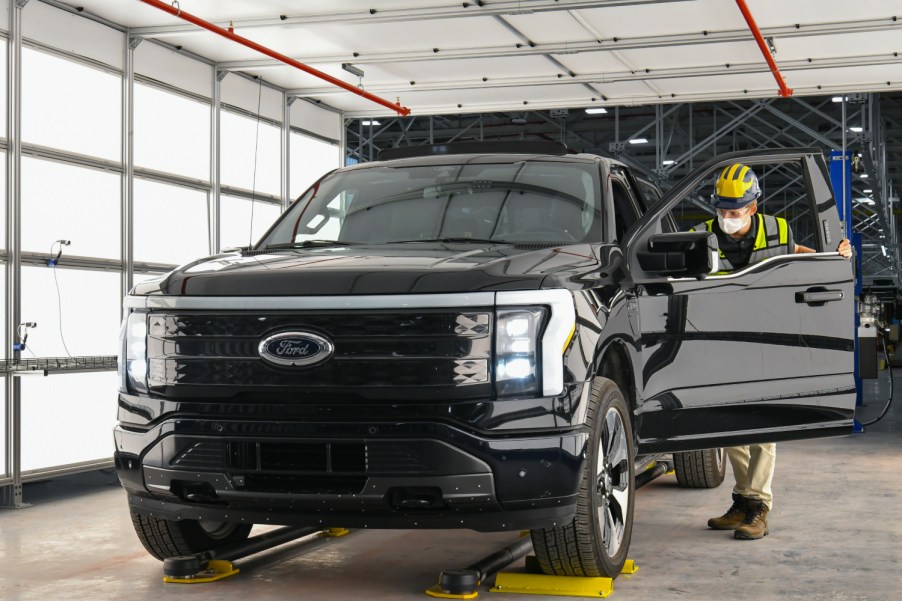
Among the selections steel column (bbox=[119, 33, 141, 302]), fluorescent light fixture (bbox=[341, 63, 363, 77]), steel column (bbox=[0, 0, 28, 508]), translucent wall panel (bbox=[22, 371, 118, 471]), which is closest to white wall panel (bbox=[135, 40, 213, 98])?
steel column (bbox=[119, 33, 141, 302])

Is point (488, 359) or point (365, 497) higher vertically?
point (488, 359)

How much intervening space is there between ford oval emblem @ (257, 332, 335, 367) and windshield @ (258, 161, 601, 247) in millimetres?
1091

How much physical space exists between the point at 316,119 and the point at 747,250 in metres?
8.14

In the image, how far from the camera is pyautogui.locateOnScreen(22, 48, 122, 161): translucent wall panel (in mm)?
8531

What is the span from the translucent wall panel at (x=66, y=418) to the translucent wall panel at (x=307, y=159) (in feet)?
15.1

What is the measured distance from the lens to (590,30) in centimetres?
1009

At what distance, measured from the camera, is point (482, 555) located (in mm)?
5691

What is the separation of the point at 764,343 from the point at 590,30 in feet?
17.1

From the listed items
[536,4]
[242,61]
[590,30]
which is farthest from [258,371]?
[242,61]

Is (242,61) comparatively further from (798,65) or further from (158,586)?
(158,586)

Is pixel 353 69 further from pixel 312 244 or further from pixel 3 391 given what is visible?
pixel 312 244

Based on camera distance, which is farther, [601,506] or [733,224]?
[733,224]

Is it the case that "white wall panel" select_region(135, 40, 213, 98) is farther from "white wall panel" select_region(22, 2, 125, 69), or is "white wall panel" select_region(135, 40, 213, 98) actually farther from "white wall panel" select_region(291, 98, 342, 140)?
"white wall panel" select_region(291, 98, 342, 140)

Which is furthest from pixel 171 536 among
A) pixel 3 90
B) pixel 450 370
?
pixel 3 90
